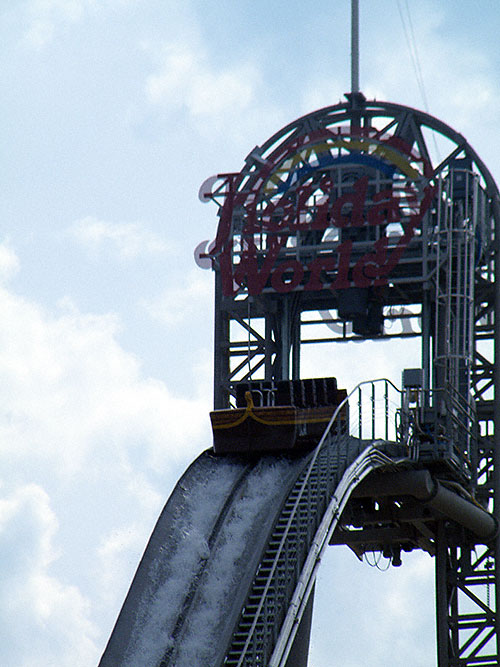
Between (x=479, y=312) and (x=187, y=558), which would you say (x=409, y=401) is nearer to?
(x=479, y=312)

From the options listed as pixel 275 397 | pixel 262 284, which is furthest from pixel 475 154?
pixel 275 397

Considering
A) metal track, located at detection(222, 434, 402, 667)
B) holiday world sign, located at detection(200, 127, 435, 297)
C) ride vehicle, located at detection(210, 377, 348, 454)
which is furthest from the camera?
holiday world sign, located at detection(200, 127, 435, 297)

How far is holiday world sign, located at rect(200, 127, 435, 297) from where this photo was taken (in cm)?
3631

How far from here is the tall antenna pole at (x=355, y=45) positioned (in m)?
39.2

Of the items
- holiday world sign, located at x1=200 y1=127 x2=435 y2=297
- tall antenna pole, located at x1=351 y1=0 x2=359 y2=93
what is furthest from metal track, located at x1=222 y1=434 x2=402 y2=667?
tall antenna pole, located at x1=351 y1=0 x2=359 y2=93

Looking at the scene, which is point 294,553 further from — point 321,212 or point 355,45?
point 355,45

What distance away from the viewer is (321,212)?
1446 inches

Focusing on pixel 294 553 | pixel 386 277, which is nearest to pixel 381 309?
pixel 386 277

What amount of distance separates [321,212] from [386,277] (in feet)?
7.07

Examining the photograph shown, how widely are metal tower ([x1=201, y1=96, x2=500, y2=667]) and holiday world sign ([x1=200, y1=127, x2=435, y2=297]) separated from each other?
33mm

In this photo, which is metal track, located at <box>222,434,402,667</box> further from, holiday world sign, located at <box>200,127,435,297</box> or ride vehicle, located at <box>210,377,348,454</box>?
holiday world sign, located at <box>200,127,435,297</box>

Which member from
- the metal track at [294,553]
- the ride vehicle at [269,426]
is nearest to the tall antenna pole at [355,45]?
the ride vehicle at [269,426]

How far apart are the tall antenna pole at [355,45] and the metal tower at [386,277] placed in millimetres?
693

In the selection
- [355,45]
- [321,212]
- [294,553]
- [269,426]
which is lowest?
[294,553]
